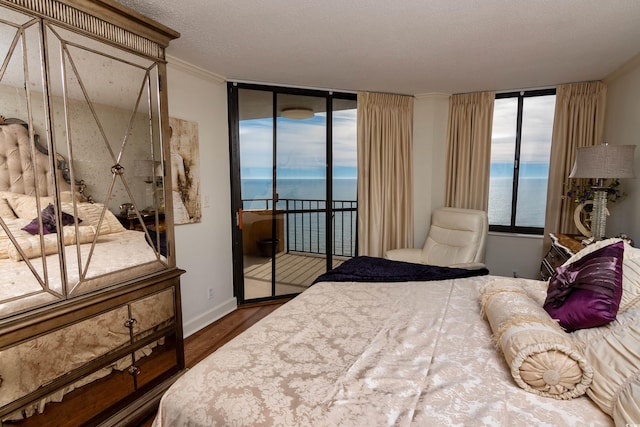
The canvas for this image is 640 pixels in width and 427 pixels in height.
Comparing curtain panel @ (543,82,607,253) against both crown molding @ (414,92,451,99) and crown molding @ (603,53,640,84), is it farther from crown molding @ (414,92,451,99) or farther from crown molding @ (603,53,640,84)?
crown molding @ (414,92,451,99)

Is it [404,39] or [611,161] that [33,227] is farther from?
[611,161]

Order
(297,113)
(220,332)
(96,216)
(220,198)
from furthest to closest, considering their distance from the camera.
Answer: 1. (297,113)
2. (220,198)
3. (220,332)
4. (96,216)

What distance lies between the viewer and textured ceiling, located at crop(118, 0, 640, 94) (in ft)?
6.07

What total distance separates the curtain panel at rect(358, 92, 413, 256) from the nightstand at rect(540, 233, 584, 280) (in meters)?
1.46

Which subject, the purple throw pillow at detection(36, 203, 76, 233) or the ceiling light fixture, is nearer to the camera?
the purple throw pillow at detection(36, 203, 76, 233)

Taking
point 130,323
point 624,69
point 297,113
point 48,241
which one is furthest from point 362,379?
point 624,69

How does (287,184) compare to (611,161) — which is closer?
(611,161)

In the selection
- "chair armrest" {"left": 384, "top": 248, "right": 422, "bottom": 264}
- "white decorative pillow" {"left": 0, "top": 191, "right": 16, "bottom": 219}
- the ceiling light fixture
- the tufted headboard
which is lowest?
"chair armrest" {"left": 384, "top": 248, "right": 422, "bottom": 264}

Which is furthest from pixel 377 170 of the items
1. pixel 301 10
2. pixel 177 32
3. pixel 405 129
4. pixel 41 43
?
pixel 41 43

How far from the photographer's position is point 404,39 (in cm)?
225

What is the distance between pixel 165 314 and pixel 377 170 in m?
2.70

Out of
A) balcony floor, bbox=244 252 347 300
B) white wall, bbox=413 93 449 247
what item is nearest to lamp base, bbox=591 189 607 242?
white wall, bbox=413 93 449 247

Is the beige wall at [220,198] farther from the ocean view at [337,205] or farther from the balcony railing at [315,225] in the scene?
the balcony railing at [315,225]

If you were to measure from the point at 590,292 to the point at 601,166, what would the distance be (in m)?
1.66
